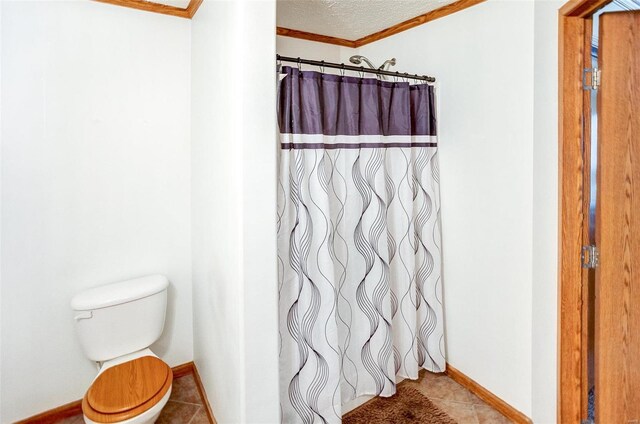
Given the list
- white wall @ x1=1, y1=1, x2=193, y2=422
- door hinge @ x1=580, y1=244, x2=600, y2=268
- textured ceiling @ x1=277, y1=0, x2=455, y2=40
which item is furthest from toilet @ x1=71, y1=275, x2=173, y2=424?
door hinge @ x1=580, y1=244, x2=600, y2=268

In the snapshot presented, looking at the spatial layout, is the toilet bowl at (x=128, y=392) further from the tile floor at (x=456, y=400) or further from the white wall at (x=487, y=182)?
the white wall at (x=487, y=182)

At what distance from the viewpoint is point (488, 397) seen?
2170 millimetres

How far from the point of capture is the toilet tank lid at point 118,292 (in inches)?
77.4

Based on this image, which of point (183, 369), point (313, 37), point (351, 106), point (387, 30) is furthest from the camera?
point (313, 37)

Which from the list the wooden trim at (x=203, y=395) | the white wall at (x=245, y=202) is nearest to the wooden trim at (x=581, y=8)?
the white wall at (x=245, y=202)

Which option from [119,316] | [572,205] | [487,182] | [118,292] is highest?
[487,182]

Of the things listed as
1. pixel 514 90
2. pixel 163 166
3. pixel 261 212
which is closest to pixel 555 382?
pixel 514 90

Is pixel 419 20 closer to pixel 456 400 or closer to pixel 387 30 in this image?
pixel 387 30

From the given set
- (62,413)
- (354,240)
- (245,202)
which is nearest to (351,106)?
(354,240)

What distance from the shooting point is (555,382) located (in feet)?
5.75

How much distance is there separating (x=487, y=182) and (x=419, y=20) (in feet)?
3.79

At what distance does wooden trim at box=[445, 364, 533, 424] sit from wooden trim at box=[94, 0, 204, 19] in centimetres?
271

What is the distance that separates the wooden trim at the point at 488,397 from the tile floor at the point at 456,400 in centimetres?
2

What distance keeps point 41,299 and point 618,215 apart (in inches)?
114
